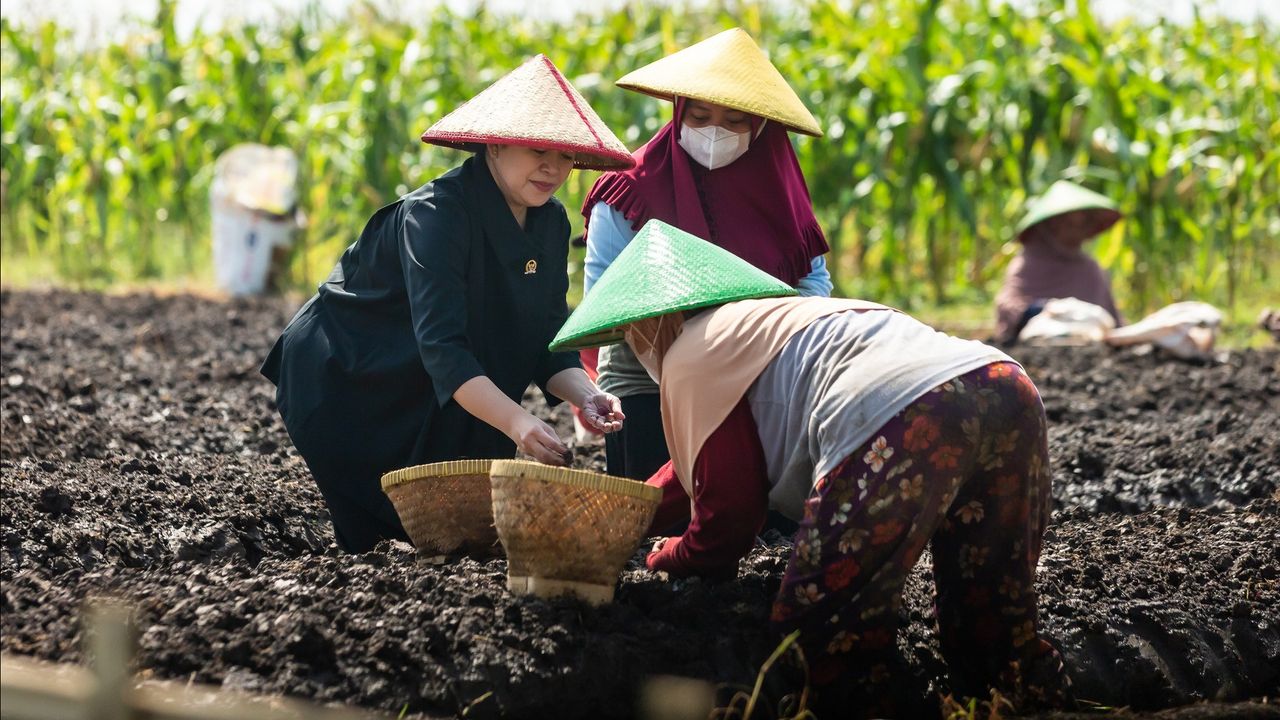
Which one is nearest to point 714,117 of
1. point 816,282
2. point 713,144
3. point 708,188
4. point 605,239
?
point 713,144

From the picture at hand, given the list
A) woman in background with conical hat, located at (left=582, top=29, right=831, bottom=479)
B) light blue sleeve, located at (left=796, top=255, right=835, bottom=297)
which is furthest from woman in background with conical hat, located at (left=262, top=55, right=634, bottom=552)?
light blue sleeve, located at (left=796, top=255, right=835, bottom=297)

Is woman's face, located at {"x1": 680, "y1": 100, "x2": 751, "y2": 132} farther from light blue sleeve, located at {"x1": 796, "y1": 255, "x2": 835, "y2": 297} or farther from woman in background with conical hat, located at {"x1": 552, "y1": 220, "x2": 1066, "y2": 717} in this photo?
woman in background with conical hat, located at {"x1": 552, "y1": 220, "x2": 1066, "y2": 717}

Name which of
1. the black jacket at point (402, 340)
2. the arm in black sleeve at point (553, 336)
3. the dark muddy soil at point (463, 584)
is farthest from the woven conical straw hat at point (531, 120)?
the dark muddy soil at point (463, 584)

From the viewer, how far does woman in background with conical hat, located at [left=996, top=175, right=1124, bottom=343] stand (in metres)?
7.39

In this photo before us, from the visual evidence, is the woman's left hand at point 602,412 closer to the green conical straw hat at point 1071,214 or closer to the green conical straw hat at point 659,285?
the green conical straw hat at point 659,285

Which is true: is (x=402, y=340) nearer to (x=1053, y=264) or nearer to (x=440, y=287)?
(x=440, y=287)

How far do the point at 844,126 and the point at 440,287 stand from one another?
243 inches

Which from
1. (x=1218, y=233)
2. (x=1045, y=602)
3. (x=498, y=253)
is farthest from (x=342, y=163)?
(x=1045, y=602)

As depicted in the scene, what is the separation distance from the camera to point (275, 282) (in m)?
9.46

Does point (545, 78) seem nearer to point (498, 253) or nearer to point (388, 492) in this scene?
point (498, 253)

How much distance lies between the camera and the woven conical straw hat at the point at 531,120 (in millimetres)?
3109

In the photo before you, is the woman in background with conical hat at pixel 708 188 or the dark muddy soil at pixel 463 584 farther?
the woman in background with conical hat at pixel 708 188

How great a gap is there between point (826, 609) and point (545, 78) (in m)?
1.34

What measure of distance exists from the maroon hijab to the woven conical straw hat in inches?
18.1
